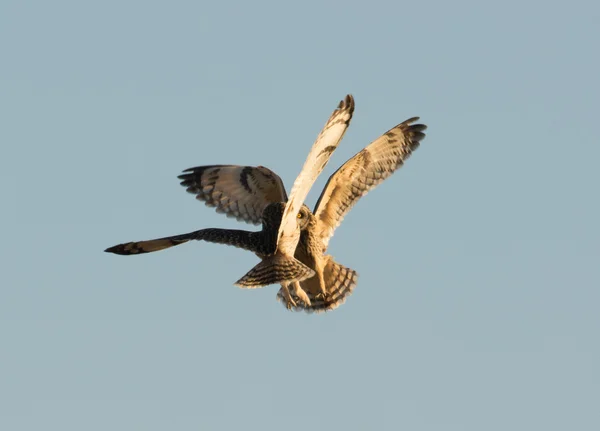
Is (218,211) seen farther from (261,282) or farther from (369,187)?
(261,282)

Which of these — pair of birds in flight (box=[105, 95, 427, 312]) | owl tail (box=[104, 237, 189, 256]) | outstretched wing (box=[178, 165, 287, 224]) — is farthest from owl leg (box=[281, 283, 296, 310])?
owl tail (box=[104, 237, 189, 256])

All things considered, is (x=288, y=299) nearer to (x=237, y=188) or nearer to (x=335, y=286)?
(x=335, y=286)

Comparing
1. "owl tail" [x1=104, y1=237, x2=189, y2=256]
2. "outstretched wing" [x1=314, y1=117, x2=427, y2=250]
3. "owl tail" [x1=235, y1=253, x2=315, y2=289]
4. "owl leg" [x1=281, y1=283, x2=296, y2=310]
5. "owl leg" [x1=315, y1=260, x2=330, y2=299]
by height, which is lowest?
"owl tail" [x1=235, y1=253, x2=315, y2=289]

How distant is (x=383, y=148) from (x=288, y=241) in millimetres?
2571

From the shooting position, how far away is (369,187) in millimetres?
19000

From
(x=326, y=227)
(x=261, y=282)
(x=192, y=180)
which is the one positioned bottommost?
(x=261, y=282)

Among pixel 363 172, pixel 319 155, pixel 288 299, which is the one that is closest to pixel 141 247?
pixel 288 299

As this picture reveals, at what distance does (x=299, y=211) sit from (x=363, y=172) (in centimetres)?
138

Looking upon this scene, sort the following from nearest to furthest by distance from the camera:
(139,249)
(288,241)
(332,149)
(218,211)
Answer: (332,149) < (288,241) < (139,249) < (218,211)

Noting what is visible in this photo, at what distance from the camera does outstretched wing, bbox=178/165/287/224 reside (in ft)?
61.8

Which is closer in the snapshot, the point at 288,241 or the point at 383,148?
the point at 288,241

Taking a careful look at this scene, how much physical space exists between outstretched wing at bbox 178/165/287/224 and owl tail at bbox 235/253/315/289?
205cm

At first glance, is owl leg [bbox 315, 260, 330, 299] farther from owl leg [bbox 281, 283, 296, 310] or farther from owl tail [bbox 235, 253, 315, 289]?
owl tail [bbox 235, 253, 315, 289]

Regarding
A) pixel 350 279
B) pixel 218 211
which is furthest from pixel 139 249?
pixel 350 279
